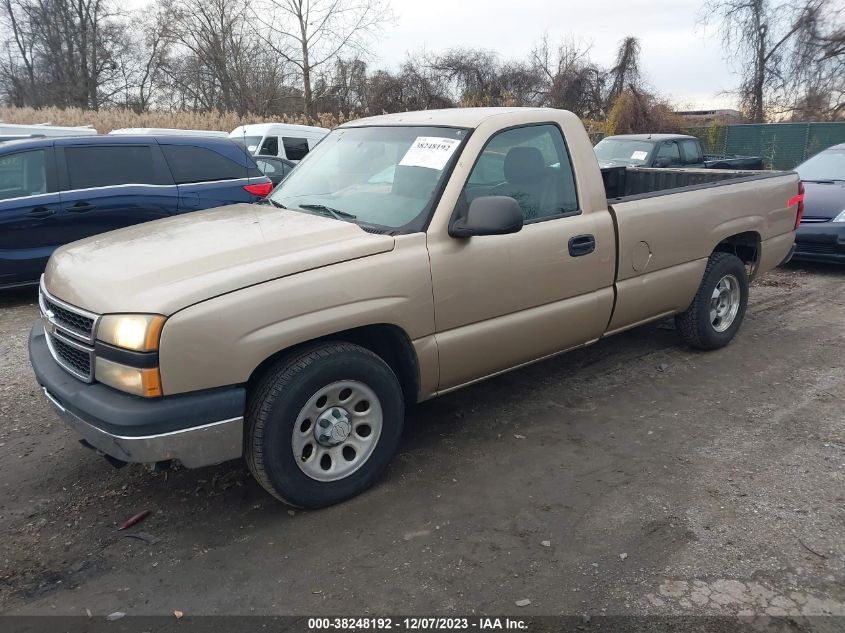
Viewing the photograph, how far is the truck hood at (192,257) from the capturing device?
2.79 metres

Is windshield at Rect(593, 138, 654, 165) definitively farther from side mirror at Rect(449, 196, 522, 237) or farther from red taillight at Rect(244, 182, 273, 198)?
side mirror at Rect(449, 196, 522, 237)

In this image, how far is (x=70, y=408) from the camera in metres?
2.97

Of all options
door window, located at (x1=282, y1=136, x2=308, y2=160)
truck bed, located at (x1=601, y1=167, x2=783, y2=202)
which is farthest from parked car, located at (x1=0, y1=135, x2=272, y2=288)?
door window, located at (x1=282, y1=136, x2=308, y2=160)

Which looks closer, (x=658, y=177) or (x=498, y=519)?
(x=498, y=519)

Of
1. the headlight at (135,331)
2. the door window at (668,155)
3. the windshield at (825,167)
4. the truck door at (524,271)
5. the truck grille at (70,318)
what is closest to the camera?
the headlight at (135,331)

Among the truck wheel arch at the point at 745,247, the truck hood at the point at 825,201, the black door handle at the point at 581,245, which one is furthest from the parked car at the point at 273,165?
the black door handle at the point at 581,245

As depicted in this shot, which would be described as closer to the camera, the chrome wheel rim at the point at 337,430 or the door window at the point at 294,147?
the chrome wheel rim at the point at 337,430

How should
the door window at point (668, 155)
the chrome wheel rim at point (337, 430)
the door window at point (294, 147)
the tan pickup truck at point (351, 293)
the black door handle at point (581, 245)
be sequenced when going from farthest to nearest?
1. the door window at point (294, 147)
2. the door window at point (668, 155)
3. the black door handle at point (581, 245)
4. the chrome wheel rim at point (337, 430)
5. the tan pickup truck at point (351, 293)

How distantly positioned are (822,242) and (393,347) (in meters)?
7.04

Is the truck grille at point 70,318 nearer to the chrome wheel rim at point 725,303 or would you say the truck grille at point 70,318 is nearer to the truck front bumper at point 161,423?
the truck front bumper at point 161,423

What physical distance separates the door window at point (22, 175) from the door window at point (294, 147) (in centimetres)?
917

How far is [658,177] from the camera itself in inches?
240

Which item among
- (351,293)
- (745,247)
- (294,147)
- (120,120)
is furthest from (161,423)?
(120,120)

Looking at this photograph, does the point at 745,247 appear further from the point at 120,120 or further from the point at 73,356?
the point at 120,120
